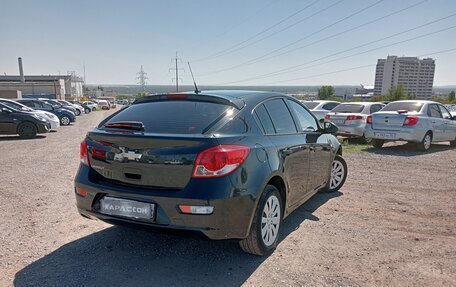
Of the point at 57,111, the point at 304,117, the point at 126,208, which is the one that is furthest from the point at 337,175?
the point at 57,111

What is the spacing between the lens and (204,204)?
2539mm

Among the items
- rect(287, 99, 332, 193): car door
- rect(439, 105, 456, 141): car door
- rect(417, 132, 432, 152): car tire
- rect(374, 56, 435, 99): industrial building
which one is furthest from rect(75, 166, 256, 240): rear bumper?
rect(374, 56, 435, 99): industrial building

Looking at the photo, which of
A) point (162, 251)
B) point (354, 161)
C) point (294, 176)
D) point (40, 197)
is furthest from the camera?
point (354, 161)

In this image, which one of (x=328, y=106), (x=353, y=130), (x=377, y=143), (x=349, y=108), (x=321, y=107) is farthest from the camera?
(x=328, y=106)

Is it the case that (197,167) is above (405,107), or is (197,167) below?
below

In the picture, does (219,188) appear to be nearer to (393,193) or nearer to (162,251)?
(162,251)

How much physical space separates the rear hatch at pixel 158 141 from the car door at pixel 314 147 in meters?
1.41

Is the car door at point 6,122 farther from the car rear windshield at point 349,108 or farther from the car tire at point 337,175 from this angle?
the car rear windshield at point 349,108

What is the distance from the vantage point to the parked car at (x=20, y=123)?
1202 centimetres

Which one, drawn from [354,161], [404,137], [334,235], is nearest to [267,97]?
[334,235]

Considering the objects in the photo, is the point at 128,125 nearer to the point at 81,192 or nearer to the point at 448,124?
the point at 81,192

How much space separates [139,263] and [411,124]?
8.95 m

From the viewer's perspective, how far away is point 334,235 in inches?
144

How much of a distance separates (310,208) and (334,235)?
3.05 ft
